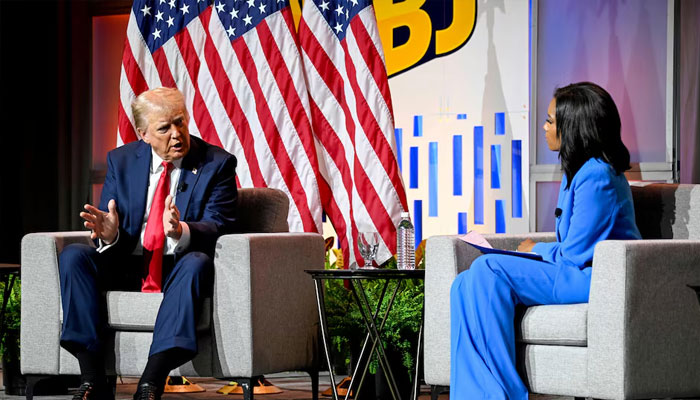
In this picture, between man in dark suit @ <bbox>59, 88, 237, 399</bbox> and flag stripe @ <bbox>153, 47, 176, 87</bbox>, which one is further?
flag stripe @ <bbox>153, 47, 176, 87</bbox>

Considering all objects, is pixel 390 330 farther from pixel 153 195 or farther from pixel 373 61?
pixel 373 61

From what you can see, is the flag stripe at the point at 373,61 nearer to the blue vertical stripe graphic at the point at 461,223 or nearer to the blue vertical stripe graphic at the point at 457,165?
the blue vertical stripe graphic at the point at 457,165

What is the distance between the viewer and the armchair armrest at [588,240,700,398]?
2900 mm

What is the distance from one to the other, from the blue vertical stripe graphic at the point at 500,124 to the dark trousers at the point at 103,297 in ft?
8.23

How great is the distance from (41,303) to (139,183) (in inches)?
23.8

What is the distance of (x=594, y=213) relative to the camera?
3.22 m

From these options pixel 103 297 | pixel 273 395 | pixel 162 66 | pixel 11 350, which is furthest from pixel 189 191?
pixel 162 66

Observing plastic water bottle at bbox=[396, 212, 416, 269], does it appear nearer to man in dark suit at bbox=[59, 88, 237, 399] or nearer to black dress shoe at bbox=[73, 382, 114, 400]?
man in dark suit at bbox=[59, 88, 237, 399]

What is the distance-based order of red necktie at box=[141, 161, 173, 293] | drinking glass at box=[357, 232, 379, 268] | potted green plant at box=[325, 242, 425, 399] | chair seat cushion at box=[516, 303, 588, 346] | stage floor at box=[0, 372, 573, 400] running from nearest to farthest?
1. chair seat cushion at box=[516, 303, 588, 346]
2. drinking glass at box=[357, 232, 379, 268]
3. red necktie at box=[141, 161, 173, 293]
4. potted green plant at box=[325, 242, 425, 399]
5. stage floor at box=[0, 372, 573, 400]

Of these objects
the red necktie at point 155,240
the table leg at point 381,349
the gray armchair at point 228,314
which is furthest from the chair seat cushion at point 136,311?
the table leg at point 381,349

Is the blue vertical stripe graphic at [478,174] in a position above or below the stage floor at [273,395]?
above

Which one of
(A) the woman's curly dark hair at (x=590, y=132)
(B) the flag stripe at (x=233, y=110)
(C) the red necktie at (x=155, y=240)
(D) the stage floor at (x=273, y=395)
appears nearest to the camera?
(A) the woman's curly dark hair at (x=590, y=132)

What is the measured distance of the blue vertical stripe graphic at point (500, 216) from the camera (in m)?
5.69

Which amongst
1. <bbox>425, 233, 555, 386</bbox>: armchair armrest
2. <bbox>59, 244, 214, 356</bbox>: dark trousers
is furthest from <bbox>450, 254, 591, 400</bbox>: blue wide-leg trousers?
<bbox>59, 244, 214, 356</bbox>: dark trousers
